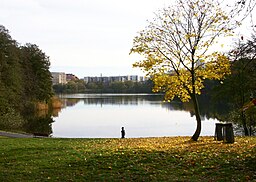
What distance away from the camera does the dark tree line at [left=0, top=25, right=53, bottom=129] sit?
35219 millimetres

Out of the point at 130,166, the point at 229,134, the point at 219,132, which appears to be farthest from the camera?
the point at 219,132

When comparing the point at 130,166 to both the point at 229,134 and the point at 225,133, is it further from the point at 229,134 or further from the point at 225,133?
the point at 225,133

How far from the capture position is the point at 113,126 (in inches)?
1307

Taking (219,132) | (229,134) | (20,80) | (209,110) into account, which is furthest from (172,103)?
(229,134)

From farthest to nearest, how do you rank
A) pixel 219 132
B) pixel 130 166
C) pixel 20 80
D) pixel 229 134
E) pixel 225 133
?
pixel 20 80
pixel 219 132
pixel 225 133
pixel 229 134
pixel 130 166

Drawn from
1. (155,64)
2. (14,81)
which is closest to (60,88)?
(14,81)

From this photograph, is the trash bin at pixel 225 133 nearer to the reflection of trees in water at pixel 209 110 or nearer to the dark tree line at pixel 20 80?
the reflection of trees in water at pixel 209 110

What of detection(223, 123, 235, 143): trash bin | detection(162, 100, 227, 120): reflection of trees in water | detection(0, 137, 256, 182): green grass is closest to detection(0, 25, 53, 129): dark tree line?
detection(162, 100, 227, 120): reflection of trees in water

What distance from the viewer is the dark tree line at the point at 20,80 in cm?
3522

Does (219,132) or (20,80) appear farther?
(20,80)

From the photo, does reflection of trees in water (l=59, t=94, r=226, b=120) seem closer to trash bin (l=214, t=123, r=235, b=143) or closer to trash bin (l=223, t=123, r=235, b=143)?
trash bin (l=214, t=123, r=235, b=143)

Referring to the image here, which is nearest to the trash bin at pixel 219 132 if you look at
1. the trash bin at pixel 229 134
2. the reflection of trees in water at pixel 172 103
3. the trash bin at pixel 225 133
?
the trash bin at pixel 225 133

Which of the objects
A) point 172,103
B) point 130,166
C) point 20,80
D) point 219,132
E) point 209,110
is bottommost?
point 209,110

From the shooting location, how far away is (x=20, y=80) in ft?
142
